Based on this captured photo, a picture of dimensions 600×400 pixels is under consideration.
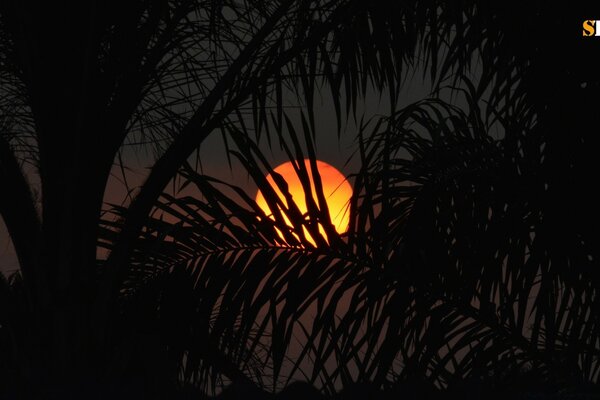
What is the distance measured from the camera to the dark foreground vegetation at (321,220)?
289cm

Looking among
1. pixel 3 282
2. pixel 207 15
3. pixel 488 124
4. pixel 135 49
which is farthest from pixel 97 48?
pixel 488 124

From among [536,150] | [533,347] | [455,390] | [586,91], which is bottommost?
[455,390]

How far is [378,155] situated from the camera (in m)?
3.57

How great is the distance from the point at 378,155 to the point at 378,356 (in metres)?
0.93

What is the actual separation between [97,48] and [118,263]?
81 centimetres

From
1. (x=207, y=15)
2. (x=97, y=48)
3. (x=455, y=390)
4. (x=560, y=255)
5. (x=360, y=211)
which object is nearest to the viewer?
(x=455, y=390)

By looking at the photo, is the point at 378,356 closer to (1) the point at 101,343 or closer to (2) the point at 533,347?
(2) the point at 533,347

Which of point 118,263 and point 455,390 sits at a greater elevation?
point 118,263

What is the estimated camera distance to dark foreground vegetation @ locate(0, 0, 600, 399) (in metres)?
2.89

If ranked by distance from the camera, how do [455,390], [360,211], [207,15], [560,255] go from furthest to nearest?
[207,15]
[360,211]
[560,255]
[455,390]

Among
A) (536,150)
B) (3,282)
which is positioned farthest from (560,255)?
(3,282)

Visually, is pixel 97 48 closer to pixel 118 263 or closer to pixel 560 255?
pixel 118 263

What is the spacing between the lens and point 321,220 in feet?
10.6

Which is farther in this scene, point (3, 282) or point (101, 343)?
point (3, 282)
